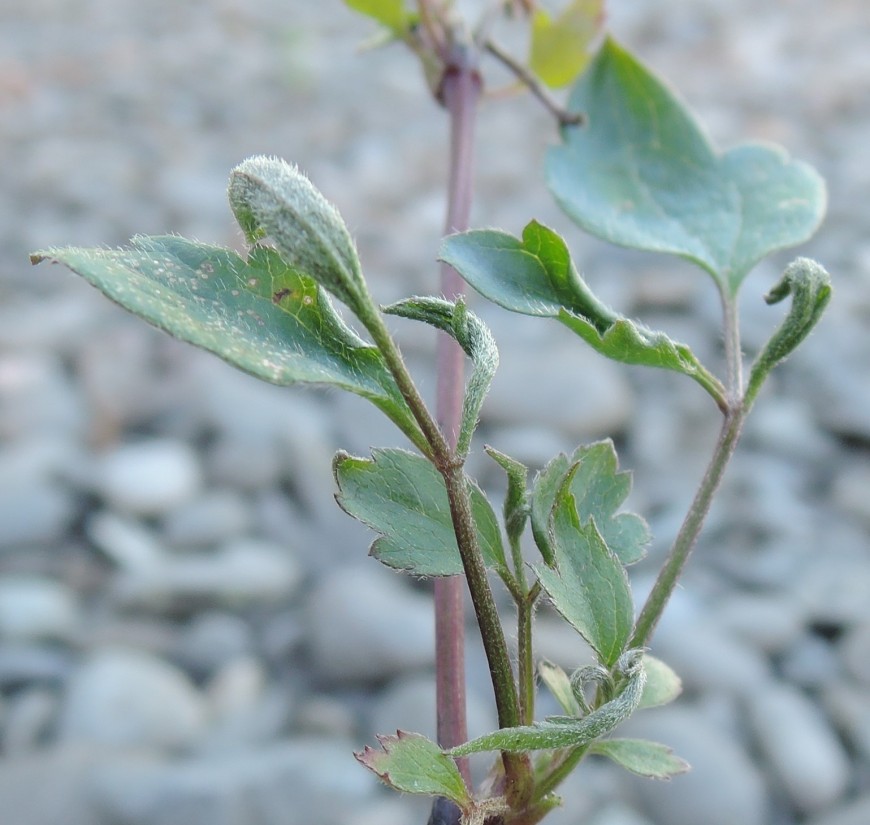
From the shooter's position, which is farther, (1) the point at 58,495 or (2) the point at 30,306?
(2) the point at 30,306

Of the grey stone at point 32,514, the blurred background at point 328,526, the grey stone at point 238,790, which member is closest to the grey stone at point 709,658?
the blurred background at point 328,526

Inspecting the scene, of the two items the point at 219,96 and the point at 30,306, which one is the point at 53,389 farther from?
the point at 219,96

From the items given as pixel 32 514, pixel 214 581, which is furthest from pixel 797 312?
pixel 32 514

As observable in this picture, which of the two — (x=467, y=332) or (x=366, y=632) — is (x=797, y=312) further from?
(x=366, y=632)

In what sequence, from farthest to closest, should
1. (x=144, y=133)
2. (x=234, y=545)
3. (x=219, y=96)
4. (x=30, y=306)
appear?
(x=219, y=96)
(x=144, y=133)
(x=30, y=306)
(x=234, y=545)

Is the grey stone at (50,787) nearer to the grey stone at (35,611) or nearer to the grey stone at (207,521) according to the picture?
the grey stone at (35,611)

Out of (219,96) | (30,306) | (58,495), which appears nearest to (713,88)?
(219,96)
